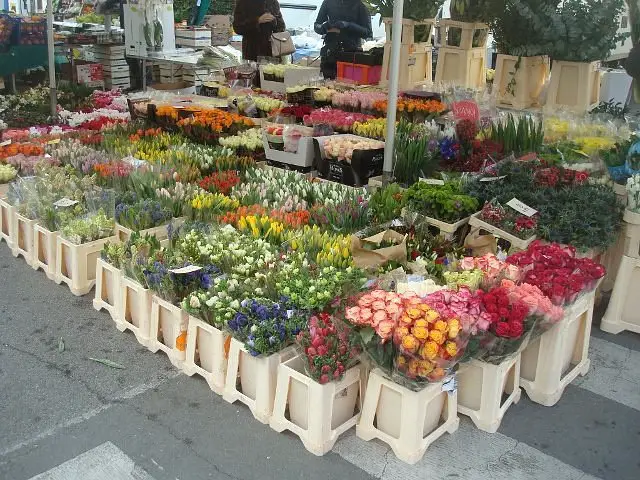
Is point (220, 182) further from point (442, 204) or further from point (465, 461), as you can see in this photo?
point (465, 461)

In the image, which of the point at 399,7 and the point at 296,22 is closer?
the point at 399,7

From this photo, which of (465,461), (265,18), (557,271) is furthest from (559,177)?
(265,18)

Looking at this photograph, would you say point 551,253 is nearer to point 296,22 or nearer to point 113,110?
point 113,110

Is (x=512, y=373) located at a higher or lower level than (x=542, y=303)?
lower

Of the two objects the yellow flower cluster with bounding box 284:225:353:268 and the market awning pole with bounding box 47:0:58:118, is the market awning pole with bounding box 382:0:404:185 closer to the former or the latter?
the yellow flower cluster with bounding box 284:225:353:268

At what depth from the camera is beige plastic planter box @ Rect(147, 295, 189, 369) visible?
9.92ft

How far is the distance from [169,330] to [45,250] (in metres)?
1.39

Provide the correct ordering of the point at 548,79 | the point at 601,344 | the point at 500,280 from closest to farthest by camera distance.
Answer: the point at 500,280 → the point at 601,344 → the point at 548,79

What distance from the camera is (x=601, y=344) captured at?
136 inches

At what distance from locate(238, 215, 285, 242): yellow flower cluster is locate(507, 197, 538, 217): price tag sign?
1.24 metres

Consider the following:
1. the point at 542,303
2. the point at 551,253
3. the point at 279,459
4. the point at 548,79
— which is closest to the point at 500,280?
the point at 542,303

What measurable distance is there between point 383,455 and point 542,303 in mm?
835

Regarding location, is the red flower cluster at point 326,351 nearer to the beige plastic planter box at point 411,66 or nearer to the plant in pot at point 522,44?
the plant in pot at point 522,44

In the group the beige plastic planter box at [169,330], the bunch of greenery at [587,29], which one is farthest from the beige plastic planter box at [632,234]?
the bunch of greenery at [587,29]
